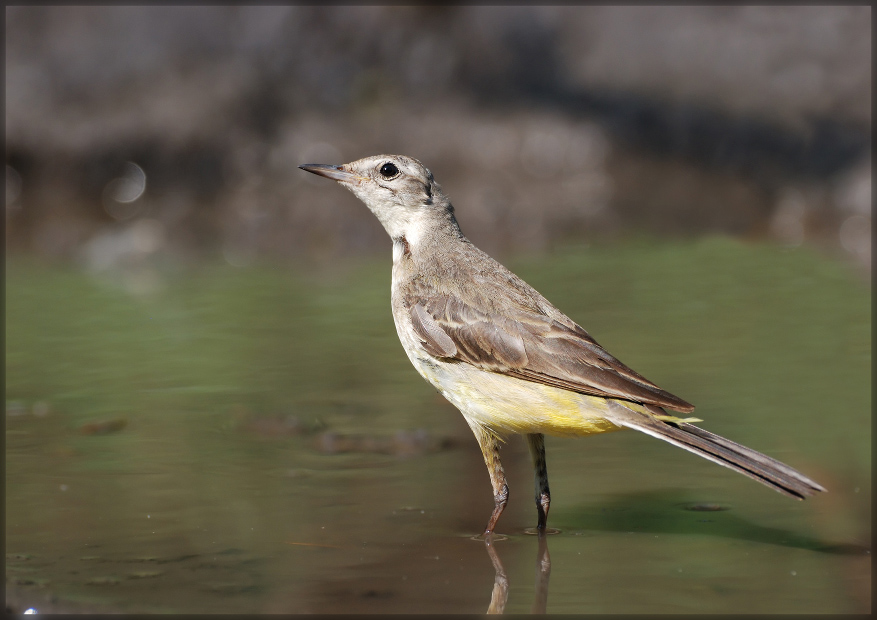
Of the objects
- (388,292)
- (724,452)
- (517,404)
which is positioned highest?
(388,292)

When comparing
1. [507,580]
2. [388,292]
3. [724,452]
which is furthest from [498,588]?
[388,292]

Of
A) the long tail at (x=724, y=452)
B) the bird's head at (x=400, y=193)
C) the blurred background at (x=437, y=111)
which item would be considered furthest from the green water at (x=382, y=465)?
the blurred background at (x=437, y=111)

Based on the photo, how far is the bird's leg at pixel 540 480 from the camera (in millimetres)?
5020

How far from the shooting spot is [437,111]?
15984 millimetres

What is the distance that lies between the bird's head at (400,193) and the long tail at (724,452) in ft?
5.89

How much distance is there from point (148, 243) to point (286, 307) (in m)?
4.18

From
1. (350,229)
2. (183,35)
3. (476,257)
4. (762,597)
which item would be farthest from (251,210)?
(762,597)

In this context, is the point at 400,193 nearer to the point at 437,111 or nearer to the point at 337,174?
the point at 337,174

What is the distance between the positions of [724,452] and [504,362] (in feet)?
3.67

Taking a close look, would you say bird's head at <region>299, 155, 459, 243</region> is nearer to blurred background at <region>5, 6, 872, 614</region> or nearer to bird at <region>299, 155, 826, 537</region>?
bird at <region>299, 155, 826, 537</region>

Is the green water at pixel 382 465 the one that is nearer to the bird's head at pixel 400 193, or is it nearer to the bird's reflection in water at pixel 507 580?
the bird's reflection in water at pixel 507 580

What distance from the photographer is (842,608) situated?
4020mm

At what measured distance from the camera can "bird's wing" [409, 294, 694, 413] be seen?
4.73m

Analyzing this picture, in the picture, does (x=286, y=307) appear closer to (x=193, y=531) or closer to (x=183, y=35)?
(x=193, y=531)
